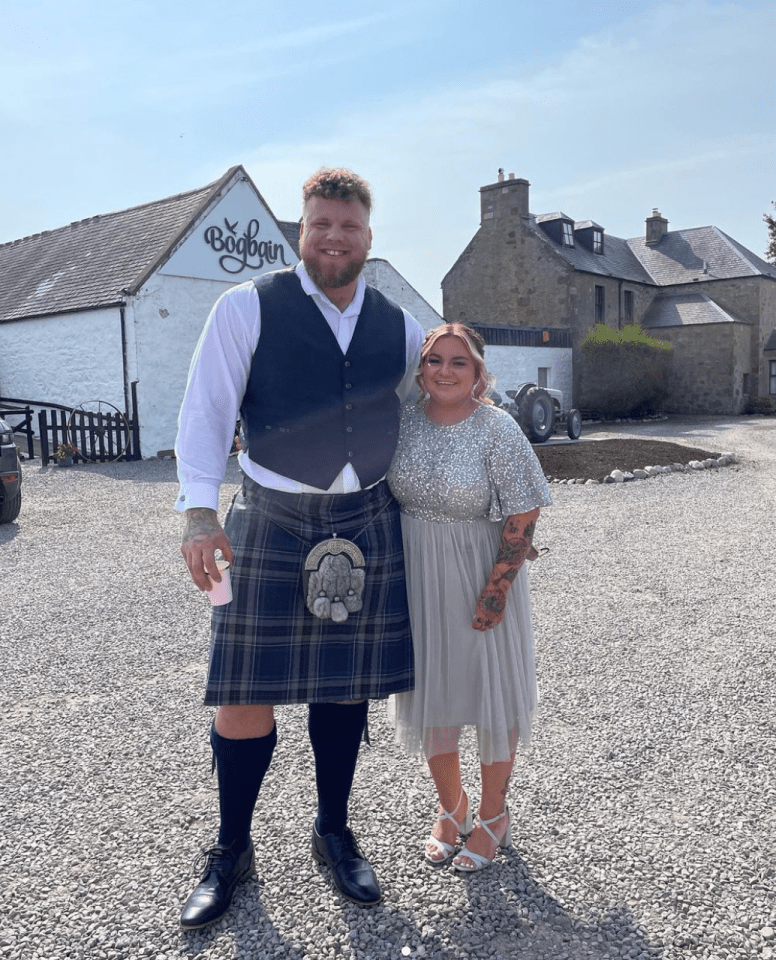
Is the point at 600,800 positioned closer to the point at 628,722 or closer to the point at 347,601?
the point at 628,722

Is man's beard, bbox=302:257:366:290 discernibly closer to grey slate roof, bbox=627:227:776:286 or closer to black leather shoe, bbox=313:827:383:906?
black leather shoe, bbox=313:827:383:906

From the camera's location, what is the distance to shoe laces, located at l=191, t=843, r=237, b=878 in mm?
2285

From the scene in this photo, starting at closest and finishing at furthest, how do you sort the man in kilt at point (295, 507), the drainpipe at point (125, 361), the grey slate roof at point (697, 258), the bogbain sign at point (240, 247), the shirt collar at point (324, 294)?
the man in kilt at point (295, 507)
the shirt collar at point (324, 294)
the drainpipe at point (125, 361)
the bogbain sign at point (240, 247)
the grey slate roof at point (697, 258)

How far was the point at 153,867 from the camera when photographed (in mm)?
2430

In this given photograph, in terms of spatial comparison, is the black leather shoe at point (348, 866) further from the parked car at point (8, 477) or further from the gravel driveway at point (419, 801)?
the parked car at point (8, 477)

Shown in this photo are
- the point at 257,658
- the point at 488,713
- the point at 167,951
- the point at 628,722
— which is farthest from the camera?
the point at 628,722

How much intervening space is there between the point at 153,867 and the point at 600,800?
60.6 inches

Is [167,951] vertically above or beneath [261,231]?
beneath

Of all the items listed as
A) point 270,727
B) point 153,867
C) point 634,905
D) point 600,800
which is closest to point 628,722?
point 600,800

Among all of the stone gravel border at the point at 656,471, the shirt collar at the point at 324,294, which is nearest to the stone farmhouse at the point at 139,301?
the stone gravel border at the point at 656,471

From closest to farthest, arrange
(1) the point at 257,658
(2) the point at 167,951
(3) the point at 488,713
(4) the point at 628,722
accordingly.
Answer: (2) the point at 167,951 → (1) the point at 257,658 → (3) the point at 488,713 → (4) the point at 628,722

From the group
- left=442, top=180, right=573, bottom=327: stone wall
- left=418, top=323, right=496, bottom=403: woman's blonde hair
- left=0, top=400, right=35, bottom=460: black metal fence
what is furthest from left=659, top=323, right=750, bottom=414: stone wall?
left=418, top=323, right=496, bottom=403: woman's blonde hair

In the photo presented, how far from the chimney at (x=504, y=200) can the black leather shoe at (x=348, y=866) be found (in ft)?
92.3

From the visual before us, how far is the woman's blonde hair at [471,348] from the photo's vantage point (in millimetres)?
2391
